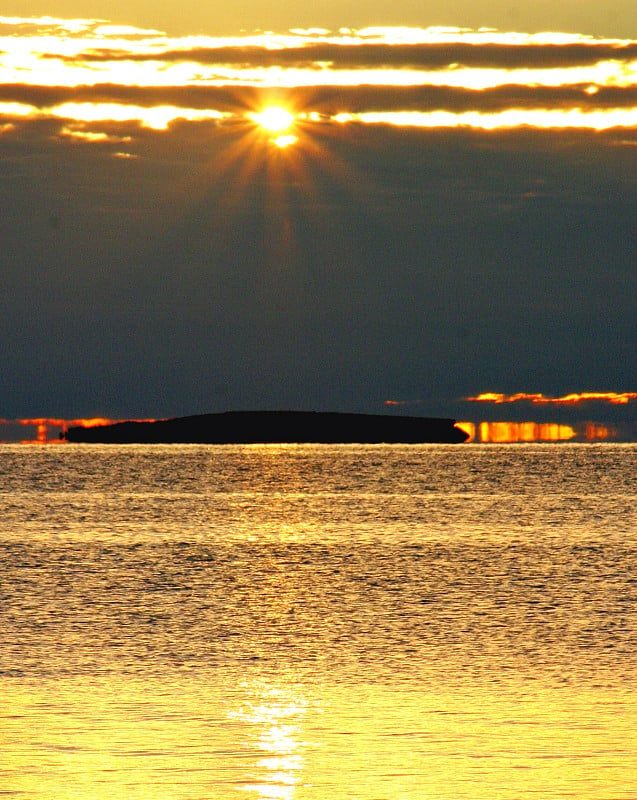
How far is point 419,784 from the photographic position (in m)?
19.2

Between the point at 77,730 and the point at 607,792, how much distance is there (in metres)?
9.45

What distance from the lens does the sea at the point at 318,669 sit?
19.8 meters

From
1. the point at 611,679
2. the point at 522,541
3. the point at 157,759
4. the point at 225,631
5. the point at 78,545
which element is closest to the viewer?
the point at 157,759

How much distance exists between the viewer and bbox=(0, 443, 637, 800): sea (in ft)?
64.8

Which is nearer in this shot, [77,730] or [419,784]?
[419,784]

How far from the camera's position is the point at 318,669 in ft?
100

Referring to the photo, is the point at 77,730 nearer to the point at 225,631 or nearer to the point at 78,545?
the point at 225,631

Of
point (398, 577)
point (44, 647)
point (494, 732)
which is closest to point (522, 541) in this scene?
point (398, 577)

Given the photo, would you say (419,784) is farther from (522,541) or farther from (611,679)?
(522,541)

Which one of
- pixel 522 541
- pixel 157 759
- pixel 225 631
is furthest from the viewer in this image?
pixel 522 541

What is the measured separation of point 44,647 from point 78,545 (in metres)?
39.1

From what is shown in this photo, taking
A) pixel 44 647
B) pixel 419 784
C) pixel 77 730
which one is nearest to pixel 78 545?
pixel 44 647

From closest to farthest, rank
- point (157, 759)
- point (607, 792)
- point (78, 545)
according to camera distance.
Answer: point (607, 792)
point (157, 759)
point (78, 545)

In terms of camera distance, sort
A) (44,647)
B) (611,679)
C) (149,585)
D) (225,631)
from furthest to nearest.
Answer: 1. (149,585)
2. (225,631)
3. (44,647)
4. (611,679)
